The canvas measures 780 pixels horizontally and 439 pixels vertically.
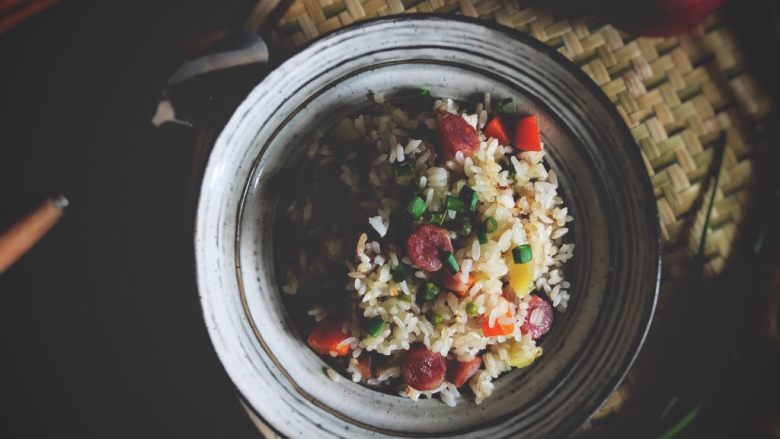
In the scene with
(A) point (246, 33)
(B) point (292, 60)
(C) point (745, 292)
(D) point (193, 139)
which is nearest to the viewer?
(B) point (292, 60)

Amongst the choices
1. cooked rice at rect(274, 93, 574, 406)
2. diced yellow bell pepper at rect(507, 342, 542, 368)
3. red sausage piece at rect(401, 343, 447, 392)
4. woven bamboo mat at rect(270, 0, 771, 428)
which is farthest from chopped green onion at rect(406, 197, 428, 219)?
woven bamboo mat at rect(270, 0, 771, 428)

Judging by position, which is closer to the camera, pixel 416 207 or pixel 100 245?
pixel 416 207

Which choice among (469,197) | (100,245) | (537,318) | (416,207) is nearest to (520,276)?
(537,318)

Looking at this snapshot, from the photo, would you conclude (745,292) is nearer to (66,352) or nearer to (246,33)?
(246,33)

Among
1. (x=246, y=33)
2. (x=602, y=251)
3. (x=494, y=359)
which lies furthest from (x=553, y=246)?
(x=246, y=33)

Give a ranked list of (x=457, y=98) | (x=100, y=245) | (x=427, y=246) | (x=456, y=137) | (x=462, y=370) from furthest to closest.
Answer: (x=100, y=245) < (x=457, y=98) < (x=462, y=370) < (x=456, y=137) < (x=427, y=246)

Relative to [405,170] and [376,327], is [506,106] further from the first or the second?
[376,327]

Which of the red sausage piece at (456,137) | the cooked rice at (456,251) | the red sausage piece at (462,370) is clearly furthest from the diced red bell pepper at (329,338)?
the red sausage piece at (456,137)
